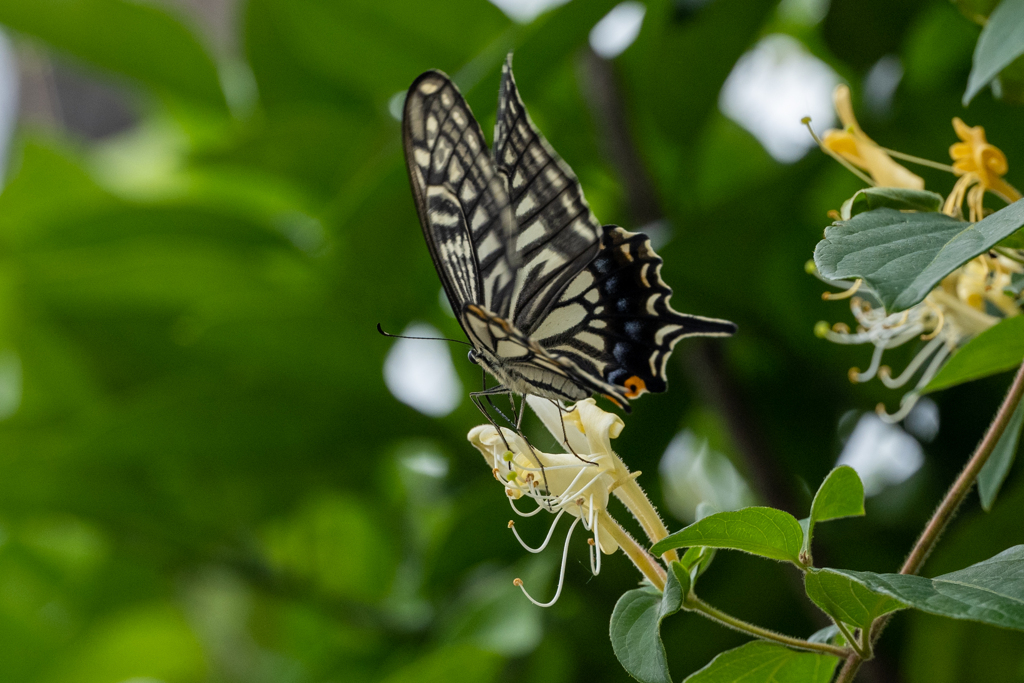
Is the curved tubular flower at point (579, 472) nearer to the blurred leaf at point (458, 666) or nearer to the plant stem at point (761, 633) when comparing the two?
the plant stem at point (761, 633)

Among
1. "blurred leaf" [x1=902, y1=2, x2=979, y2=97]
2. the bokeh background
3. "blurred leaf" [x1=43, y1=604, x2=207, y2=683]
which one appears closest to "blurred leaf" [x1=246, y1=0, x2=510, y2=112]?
the bokeh background

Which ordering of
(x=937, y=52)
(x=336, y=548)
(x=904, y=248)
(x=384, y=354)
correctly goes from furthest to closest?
(x=336, y=548)
(x=384, y=354)
(x=937, y=52)
(x=904, y=248)

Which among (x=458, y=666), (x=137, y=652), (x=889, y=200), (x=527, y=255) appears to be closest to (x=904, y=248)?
(x=889, y=200)

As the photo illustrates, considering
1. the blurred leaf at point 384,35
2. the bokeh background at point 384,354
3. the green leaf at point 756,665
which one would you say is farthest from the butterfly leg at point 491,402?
the blurred leaf at point 384,35

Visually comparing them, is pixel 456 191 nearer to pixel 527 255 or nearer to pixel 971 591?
pixel 527 255

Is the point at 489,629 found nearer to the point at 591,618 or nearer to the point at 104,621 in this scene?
the point at 591,618

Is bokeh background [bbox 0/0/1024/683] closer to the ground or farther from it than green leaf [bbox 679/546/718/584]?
farther from it

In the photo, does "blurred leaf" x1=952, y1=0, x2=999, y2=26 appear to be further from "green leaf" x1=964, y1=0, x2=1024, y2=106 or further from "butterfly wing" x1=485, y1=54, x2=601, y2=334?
"butterfly wing" x1=485, y1=54, x2=601, y2=334
